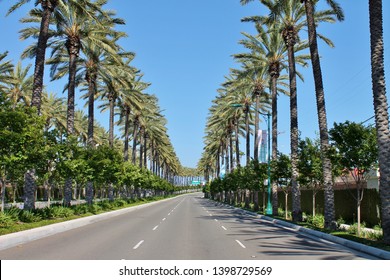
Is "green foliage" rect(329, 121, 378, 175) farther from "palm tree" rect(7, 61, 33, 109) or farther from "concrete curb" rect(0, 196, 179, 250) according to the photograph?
"palm tree" rect(7, 61, 33, 109)

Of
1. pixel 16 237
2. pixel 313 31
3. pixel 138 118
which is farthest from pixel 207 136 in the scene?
pixel 16 237

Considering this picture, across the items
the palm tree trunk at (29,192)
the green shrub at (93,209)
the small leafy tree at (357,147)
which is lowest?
the green shrub at (93,209)

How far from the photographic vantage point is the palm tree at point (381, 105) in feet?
44.3

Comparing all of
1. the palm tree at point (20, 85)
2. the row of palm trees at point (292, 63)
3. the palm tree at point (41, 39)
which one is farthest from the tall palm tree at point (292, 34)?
the palm tree at point (20, 85)

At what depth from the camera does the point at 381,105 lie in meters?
14.0

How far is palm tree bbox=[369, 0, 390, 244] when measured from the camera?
13.5 m

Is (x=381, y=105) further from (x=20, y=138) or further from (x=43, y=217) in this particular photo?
(x=43, y=217)

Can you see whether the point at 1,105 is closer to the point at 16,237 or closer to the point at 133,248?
the point at 16,237

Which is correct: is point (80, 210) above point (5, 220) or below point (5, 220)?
below

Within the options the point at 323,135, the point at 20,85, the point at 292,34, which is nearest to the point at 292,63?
the point at 292,34

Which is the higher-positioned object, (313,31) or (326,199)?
(313,31)

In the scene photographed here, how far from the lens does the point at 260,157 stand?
3694cm

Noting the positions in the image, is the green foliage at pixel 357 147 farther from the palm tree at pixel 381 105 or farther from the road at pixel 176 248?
the road at pixel 176 248

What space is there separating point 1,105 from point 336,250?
45.8 ft
